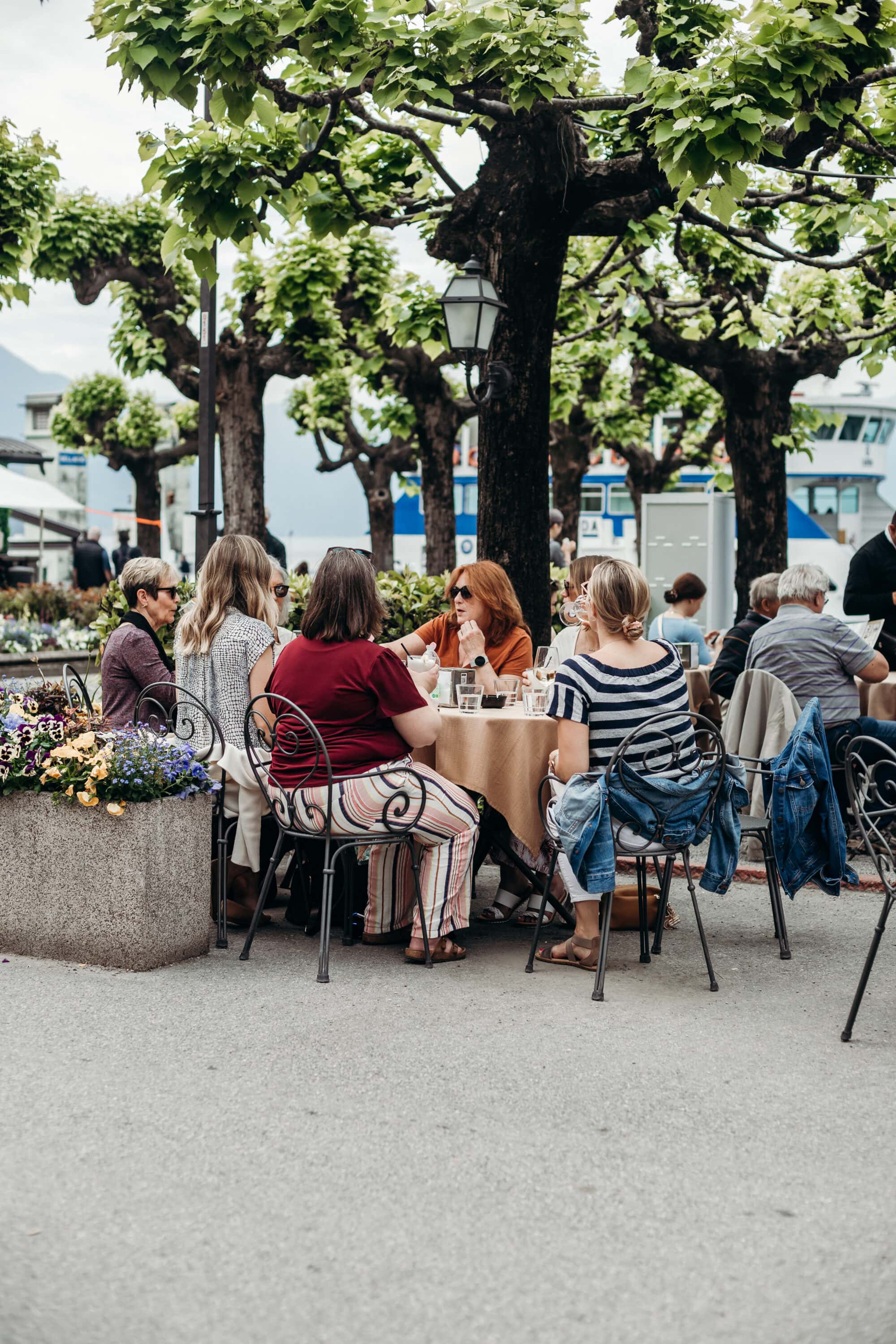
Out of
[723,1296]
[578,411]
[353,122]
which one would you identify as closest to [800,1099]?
[723,1296]

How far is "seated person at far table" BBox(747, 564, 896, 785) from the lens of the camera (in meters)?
7.07

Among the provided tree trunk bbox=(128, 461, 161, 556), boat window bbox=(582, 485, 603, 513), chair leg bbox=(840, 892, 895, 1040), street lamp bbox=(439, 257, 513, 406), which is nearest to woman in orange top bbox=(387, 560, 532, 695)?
street lamp bbox=(439, 257, 513, 406)

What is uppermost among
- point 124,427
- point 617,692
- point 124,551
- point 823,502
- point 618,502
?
point 124,427

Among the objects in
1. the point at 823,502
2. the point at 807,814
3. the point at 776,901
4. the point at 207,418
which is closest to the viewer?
the point at 807,814

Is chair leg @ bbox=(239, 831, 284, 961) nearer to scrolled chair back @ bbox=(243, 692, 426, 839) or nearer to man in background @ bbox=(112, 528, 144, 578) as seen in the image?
scrolled chair back @ bbox=(243, 692, 426, 839)

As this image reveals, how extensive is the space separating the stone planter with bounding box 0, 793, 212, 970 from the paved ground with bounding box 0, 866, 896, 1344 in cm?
14

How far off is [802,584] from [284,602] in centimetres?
354

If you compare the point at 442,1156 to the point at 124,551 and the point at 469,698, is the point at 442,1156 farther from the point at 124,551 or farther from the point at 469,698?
the point at 124,551

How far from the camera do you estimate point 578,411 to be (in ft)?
88.2

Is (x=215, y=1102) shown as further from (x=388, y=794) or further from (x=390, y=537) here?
(x=390, y=537)

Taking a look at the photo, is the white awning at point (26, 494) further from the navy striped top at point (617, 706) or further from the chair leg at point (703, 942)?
the chair leg at point (703, 942)

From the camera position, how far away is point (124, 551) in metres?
30.3

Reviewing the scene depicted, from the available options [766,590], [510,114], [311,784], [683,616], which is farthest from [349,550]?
[683,616]

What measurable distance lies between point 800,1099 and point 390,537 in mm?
26750
